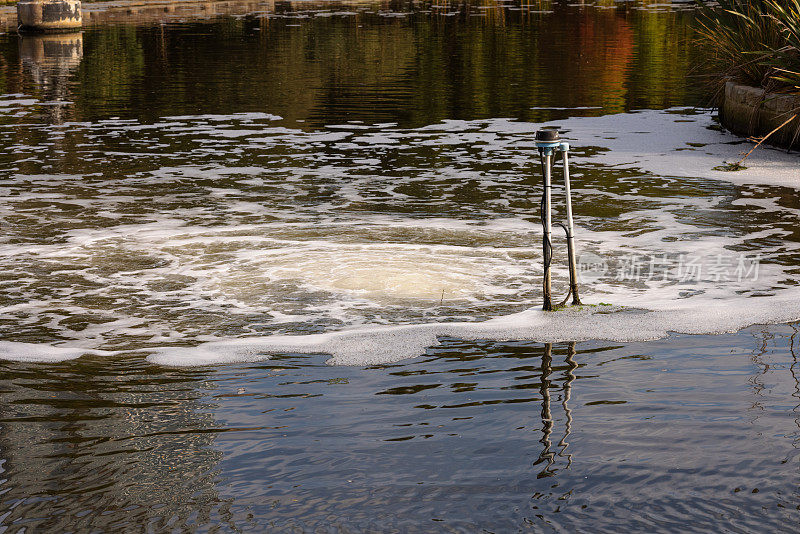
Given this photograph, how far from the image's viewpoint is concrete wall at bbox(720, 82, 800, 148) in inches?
523

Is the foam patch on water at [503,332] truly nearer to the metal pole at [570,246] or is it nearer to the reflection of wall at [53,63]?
the metal pole at [570,246]

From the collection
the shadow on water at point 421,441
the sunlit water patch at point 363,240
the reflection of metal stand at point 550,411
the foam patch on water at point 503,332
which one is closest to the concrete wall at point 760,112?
the sunlit water patch at point 363,240

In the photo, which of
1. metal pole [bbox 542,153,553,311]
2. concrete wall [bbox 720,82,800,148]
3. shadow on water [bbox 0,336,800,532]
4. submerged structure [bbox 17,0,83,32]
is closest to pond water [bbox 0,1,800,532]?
shadow on water [bbox 0,336,800,532]

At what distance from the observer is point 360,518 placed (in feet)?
13.8

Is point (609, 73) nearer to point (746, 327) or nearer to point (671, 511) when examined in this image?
point (746, 327)

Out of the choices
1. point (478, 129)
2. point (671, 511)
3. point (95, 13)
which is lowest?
point (671, 511)

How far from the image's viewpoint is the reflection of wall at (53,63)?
21.6 m

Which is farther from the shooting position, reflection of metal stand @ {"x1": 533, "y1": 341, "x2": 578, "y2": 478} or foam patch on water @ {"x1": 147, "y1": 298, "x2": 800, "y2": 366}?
foam patch on water @ {"x1": 147, "y1": 298, "x2": 800, "y2": 366}

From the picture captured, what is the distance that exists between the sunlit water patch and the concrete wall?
0.40 meters

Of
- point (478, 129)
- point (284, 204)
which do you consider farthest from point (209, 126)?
point (284, 204)

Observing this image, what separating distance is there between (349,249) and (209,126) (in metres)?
9.24

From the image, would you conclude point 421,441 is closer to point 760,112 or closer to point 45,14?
point 760,112

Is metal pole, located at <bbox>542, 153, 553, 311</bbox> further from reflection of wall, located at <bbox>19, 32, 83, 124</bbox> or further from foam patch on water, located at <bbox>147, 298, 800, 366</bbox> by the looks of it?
reflection of wall, located at <bbox>19, 32, 83, 124</bbox>

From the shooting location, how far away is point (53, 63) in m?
29.7
